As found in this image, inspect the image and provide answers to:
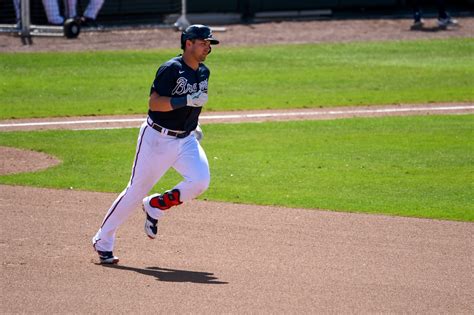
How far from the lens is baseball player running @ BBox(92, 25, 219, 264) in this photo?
8.54 metres

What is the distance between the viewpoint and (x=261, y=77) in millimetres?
21172

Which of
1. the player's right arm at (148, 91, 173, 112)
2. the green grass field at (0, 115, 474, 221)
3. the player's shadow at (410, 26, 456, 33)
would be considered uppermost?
the player's right arm at (148, 91, 173, 112)

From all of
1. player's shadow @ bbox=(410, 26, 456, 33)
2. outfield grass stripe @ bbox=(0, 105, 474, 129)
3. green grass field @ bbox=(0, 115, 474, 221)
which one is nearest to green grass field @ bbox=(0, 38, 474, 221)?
green grass field @ bbox=(0, 115, 474, 221)

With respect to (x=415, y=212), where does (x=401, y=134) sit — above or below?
below

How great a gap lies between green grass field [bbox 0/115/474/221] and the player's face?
113 inches

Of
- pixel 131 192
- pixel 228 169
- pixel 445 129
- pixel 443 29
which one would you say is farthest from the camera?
pixel 443 29

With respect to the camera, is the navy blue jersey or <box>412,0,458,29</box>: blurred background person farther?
<box>412,0,458,29</box>: blurred background person

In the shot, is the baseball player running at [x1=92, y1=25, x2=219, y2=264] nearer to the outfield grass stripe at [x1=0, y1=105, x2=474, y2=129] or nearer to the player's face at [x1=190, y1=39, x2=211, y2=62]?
the player's face at [x1=190, y1=39, x2=211, y2=62]

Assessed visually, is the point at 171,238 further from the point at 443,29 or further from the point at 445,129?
the point at 443,29

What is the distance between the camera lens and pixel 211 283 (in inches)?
312

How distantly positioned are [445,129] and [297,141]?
260 centimetres

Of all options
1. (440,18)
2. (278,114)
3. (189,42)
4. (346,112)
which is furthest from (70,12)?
(189,42)

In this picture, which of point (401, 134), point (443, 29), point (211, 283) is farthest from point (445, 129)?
point (443, 29)

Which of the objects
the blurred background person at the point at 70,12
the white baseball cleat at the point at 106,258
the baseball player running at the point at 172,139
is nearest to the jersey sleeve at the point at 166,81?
the baseball player running at the point at 172,139
